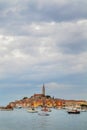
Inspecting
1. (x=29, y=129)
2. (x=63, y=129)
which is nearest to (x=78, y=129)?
(x=63, y=129)

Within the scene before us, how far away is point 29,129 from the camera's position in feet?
340

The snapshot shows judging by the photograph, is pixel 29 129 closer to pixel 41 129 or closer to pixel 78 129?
pixel 41 129

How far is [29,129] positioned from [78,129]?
1295 centimetres

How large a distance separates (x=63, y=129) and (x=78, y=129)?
444 cm

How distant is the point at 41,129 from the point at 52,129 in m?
2.89

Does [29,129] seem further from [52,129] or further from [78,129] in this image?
[78,129]

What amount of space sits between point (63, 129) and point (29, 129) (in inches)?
344

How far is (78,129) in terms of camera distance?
347ft

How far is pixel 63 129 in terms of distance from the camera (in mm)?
103938

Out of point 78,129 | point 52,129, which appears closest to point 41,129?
point 52,129

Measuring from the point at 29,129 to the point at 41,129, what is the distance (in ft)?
10.1

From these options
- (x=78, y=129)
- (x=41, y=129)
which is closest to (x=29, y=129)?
(x=41, y=129)

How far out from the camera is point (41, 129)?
103250mm
